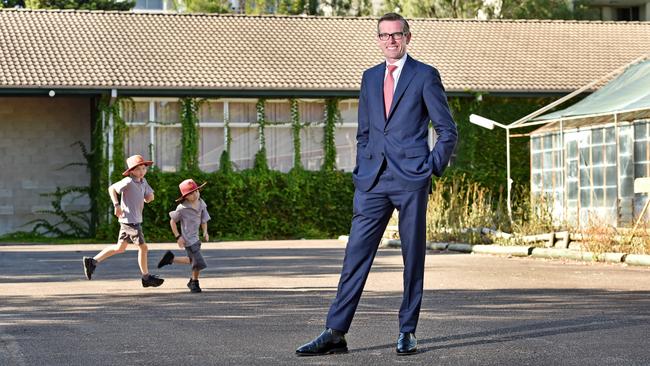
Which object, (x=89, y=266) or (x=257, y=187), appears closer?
(x=89, y=266)

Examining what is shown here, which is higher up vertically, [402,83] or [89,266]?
[402,83]

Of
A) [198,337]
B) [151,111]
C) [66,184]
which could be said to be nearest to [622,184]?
[151,111]

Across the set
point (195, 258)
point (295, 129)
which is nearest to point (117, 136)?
point (295, 129)

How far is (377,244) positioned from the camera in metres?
8.52

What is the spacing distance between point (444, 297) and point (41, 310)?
3.81 m

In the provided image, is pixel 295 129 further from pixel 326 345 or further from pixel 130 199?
pixel 326 345

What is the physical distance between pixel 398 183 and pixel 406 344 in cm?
101

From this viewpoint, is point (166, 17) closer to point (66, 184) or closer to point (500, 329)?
point (66, 184)

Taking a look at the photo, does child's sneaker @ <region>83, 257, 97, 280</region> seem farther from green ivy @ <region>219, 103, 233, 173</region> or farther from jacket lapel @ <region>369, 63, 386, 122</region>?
green ivy @ <region>219, 103, 233, 173</region>

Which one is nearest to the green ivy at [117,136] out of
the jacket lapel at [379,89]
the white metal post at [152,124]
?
the white metal post at [152,124]

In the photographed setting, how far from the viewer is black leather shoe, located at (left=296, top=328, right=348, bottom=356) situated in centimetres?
850

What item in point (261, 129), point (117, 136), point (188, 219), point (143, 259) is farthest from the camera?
point (261, 129)

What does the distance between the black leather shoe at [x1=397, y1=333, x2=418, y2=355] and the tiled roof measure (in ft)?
78.6

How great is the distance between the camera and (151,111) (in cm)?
3288
